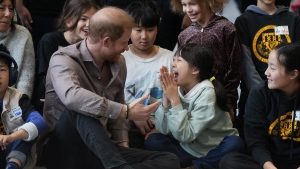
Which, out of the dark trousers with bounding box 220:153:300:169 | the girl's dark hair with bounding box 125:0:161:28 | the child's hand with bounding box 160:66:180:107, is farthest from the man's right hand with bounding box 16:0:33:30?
the dark trousers with bounding box 220:153:300:169

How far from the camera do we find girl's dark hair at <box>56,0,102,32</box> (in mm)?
2867

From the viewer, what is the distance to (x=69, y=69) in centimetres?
227

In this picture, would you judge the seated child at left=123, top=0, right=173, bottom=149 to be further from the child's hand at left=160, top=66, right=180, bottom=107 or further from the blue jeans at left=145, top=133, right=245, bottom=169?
the child's hand at left=160, top=66, right=180, bottom=107

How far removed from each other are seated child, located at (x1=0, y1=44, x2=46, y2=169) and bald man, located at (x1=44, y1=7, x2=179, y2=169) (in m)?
0.08

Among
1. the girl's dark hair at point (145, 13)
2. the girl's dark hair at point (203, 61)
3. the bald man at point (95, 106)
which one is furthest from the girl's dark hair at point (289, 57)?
the girl's dark hair at point (145, 13)

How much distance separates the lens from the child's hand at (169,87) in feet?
8.21

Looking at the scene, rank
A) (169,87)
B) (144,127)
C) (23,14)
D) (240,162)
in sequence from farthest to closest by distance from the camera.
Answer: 1. (23,14)
2. (144,127)
3. (169,87)
4. (240,162)

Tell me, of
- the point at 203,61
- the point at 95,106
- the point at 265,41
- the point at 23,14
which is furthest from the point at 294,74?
the point at 23,14

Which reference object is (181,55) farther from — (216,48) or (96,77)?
(96,77)

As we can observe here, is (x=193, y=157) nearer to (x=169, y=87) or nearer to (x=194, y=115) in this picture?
(x=194, y=115)

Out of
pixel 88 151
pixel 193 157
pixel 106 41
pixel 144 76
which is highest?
pixel 106 41

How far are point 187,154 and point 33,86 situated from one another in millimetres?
879

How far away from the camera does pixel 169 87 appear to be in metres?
2.51

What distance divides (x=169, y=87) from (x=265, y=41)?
2.42 ft
